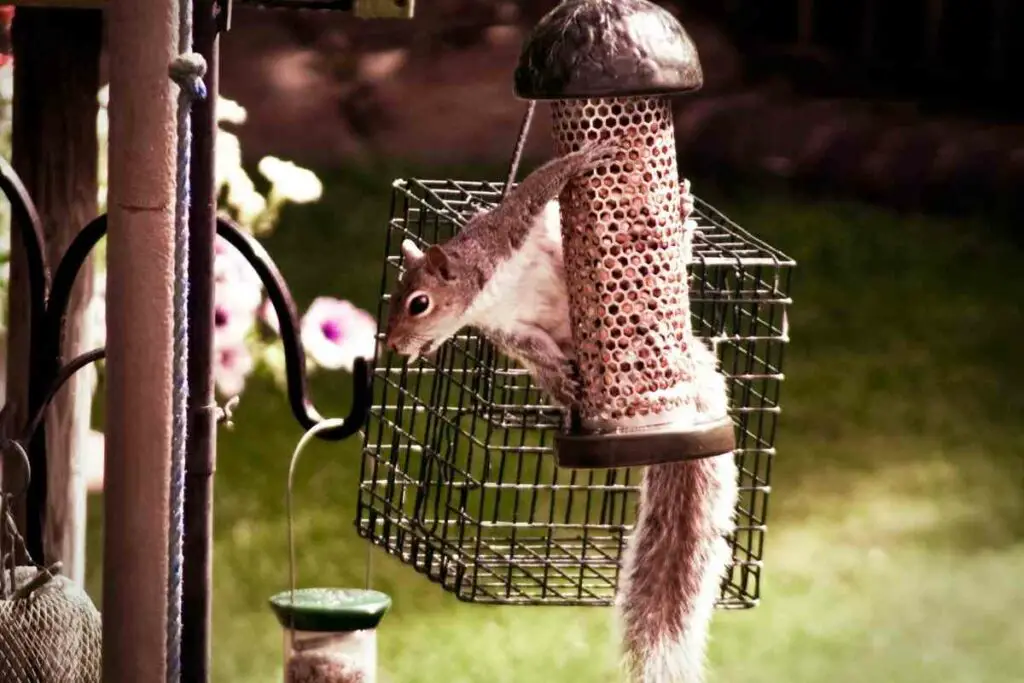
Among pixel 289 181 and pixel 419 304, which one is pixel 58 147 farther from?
pixel 419 304

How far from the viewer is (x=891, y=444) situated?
296 cm

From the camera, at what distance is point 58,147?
158 cm

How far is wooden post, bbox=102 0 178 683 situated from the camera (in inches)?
32.6

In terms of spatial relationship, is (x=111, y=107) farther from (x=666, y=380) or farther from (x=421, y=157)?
(x=421, y=157)

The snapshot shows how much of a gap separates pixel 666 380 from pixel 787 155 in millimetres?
3135

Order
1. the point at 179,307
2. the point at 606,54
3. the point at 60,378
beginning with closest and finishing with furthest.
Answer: the point at 179,307, the point at 606,54, the point at 60,378

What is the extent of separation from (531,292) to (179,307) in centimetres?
29

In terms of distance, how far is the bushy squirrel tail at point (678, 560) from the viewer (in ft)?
3.40

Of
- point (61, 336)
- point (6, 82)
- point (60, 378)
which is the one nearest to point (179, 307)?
point (60, 378)

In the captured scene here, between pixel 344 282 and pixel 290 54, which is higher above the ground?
pixel 290 54

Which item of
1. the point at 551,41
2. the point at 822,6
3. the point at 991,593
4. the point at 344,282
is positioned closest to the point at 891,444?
the point at 991,593

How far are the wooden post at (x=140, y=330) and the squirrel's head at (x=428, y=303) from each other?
0.67 feet

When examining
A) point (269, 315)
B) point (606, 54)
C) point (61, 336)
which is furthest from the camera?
point (269, 315)

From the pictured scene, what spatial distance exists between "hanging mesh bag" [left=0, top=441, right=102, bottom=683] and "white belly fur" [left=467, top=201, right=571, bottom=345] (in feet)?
1.36
